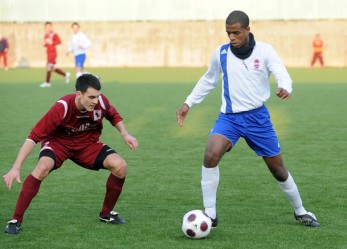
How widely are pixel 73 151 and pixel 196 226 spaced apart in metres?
1.42

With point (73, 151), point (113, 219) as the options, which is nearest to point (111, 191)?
point (113, 219)

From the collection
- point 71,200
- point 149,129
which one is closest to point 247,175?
point 71,200

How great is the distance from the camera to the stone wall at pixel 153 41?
145 ft

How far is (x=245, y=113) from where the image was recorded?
783 centimetres

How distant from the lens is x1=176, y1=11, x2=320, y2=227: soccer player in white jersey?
7719 mm

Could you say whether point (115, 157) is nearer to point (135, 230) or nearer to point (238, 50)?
point (135, 230)

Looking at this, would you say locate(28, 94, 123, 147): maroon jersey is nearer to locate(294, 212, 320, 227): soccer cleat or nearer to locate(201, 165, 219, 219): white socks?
locate(201, 165, 219, 219): white socks

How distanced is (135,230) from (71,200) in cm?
170

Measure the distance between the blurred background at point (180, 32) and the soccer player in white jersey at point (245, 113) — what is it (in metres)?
36.5

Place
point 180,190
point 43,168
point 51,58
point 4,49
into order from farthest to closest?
point 4,49 < point 51,58 < point 180,190 < point 43,168

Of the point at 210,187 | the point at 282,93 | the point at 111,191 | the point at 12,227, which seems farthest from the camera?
the point at 111,191

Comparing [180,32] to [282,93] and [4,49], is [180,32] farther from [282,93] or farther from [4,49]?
[282,93]

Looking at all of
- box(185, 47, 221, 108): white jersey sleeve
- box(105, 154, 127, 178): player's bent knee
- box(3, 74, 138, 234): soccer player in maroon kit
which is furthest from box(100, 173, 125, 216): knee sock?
box(185, 47, 221, 108): white jersey sleeve

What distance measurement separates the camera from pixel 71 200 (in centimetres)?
919
